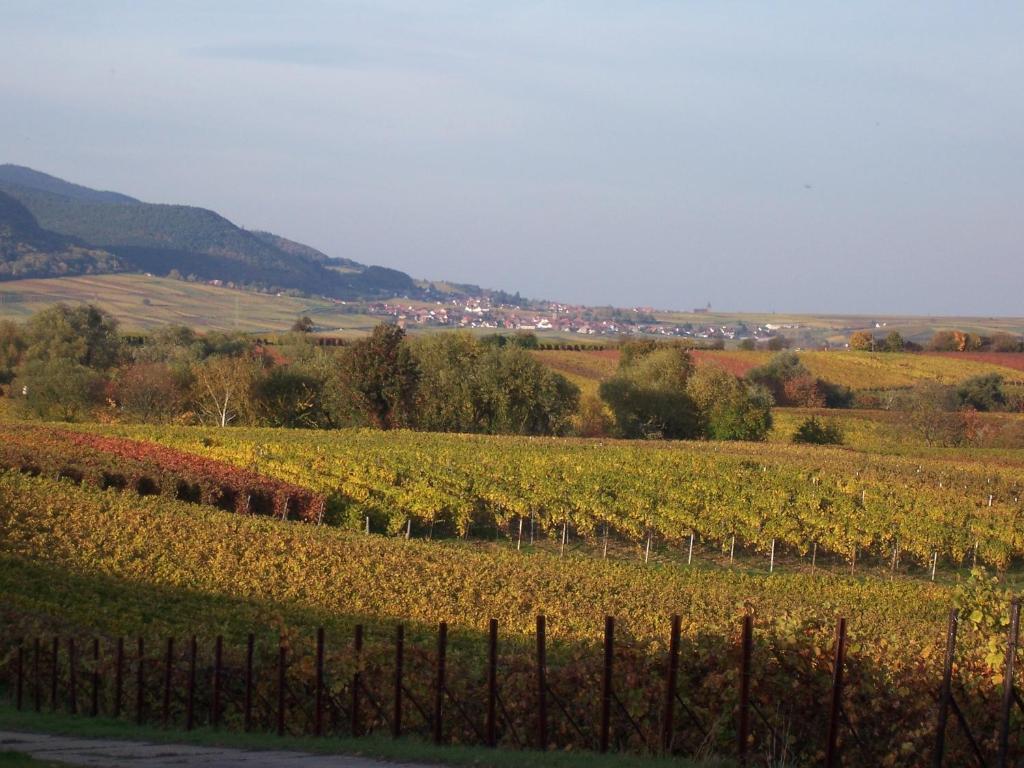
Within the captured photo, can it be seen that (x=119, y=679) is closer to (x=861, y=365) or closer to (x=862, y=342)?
(x=861, y=365)

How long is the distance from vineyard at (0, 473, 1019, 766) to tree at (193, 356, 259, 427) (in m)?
34.1

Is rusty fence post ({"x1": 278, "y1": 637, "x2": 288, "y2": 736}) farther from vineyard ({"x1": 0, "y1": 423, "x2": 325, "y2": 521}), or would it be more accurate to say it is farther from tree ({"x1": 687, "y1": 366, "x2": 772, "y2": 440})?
tree ({"x1": 687, "y1": 366, "x2": 772, "y2": 440})

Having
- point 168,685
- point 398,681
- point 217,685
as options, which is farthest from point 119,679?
point 398,681

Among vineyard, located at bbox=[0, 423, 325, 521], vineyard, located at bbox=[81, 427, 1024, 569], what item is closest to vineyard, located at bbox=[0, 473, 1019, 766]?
vineyard, located at bbox=[0, 423, 325, 521]

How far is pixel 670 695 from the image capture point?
10.1 metres

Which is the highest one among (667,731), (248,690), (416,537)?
(667,731)

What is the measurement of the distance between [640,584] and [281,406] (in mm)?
48860

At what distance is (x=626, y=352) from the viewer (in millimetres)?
100062

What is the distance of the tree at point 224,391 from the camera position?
244ft

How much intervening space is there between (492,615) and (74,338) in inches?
2779

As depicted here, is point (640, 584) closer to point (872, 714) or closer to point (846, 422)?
point (872, 714)

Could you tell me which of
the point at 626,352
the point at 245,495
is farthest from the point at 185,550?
the point at 626,352

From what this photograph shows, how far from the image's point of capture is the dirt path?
33.4 ft

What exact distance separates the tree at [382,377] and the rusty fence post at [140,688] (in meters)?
58.1
